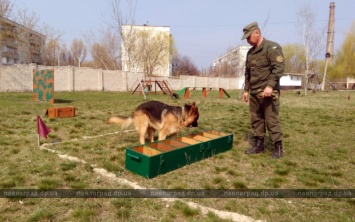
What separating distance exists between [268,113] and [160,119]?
2135mm

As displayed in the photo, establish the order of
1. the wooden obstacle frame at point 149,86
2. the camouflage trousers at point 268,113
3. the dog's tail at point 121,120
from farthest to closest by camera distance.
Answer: the wooden obstacle frame at point 149,86 < the dog's tail at point 121,120 < the camouflage trousers at point 268,113

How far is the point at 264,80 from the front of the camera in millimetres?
4266

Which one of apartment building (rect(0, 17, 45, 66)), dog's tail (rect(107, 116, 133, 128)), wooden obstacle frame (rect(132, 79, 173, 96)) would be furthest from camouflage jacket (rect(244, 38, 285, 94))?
apartment building (rect(0, 17, 45, 66))

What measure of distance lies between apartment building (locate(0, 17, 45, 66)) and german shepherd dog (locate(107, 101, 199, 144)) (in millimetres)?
20743

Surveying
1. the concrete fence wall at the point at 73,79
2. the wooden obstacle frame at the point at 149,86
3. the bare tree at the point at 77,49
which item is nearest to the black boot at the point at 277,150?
the wooden obstacle frame at the point at 149,86

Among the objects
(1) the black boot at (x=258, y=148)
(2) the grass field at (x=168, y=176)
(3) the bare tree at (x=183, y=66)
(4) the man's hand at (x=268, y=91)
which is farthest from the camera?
(3) the bare tree at (x=183, y=66)

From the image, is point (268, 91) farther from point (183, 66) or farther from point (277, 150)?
point (183, 66)

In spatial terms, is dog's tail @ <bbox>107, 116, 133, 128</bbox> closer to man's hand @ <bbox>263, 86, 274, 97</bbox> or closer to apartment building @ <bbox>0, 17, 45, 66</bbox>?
man's hand @ <bbox>263, 86, 274, 97</bbox>

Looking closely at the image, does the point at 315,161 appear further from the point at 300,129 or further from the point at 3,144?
the point at 3,144

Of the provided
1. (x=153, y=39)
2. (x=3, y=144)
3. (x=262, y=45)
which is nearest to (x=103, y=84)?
(x=153, y=39)

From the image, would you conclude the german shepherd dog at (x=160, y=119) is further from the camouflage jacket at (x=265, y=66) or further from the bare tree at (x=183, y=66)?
the bare tree at (x=183, y=66)

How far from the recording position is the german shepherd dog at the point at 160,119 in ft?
Result: 15.7

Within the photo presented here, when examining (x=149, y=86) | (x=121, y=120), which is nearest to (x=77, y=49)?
(x=149, y=86)

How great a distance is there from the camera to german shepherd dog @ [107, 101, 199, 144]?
15.7 ft
